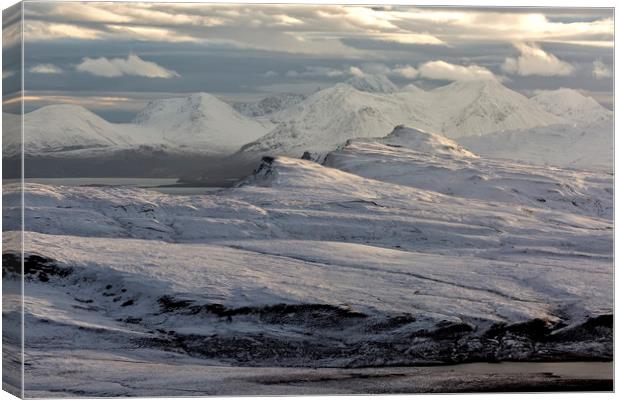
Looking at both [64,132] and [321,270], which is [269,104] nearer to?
[321,270]

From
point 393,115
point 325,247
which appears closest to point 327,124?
→ point 393,115

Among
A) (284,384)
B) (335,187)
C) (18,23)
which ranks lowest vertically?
(284,384)

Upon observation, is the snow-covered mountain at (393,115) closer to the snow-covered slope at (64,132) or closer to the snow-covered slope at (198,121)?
the snow-covered slope at (198,121)

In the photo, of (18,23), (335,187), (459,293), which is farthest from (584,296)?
(18,23)

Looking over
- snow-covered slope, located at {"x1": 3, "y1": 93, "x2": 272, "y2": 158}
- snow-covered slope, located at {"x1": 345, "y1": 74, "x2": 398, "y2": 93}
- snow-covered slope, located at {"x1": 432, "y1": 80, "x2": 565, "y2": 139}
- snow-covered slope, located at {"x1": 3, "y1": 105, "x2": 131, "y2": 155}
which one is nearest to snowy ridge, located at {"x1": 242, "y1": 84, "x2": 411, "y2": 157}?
snow-covered slope, located at {"x1": 345, "y1": 74, "x2": 398, "y2": 93}

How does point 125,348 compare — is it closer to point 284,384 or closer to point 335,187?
point 284,384

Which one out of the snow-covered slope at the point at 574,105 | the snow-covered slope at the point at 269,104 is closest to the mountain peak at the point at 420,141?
the snow-covered slope at the point at 574,105

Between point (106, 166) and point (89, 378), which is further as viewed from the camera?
point (106, 166)

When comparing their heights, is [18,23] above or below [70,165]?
above
